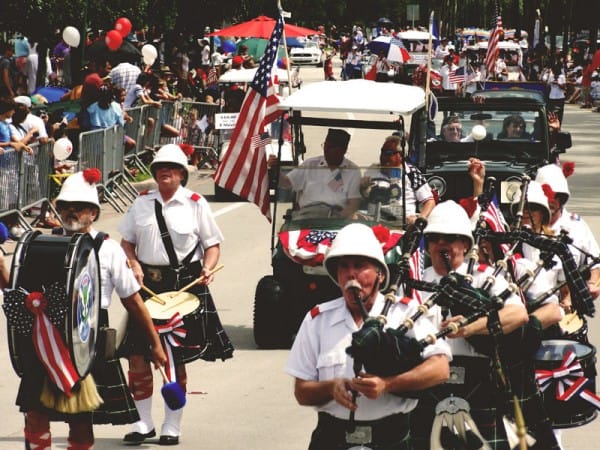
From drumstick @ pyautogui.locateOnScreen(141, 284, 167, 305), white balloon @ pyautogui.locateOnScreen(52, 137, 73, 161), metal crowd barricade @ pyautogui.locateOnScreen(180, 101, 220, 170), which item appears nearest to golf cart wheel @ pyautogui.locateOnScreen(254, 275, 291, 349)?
drumstick @ pyautogui.locateOnScreen(141, 284, 167, 305)

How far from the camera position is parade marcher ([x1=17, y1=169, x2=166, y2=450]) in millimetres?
7250

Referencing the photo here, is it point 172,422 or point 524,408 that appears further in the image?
point 172,422

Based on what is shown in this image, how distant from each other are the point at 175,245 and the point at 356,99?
3.44 metres

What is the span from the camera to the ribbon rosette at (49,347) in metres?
6.93

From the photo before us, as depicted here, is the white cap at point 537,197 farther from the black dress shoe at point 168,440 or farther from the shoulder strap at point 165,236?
the black dress shoe at point 168,440

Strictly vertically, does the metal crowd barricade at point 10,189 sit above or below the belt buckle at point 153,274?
below

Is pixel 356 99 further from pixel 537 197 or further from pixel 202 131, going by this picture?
pixel 202 131

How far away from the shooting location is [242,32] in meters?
35.1

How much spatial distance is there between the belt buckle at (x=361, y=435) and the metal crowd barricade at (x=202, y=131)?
21737mm

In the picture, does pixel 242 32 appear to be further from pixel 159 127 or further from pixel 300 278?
pixel 300 278

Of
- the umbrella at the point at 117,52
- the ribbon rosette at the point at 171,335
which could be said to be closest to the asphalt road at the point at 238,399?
the ribbon rosette at the point at 171,335

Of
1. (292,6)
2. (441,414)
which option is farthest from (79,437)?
(292,6)

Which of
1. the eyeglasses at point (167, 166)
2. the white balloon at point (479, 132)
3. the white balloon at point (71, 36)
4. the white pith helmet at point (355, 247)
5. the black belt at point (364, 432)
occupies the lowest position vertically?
the white balloon at point (71, 36)

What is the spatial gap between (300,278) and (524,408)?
216 inches
